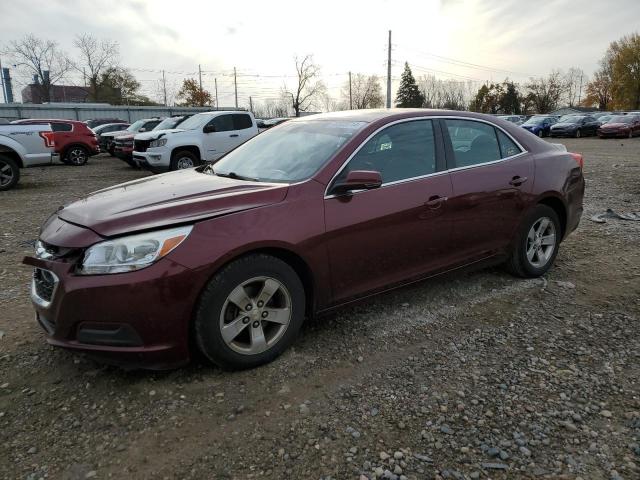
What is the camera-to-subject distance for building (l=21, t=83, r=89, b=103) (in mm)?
54088

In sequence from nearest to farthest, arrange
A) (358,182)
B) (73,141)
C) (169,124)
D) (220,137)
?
(358,182), (220,137), (169,124), (73,141)

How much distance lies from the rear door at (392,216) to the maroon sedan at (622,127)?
99.9ft

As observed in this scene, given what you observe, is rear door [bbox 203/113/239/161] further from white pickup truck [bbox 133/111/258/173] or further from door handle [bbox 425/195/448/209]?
door handle [bbox 425/195/448/209]

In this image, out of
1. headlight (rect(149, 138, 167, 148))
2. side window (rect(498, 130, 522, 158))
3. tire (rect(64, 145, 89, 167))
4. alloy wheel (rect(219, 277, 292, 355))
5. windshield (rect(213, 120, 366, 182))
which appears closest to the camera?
alloy wheel (rect(219, 277, 292, 355))

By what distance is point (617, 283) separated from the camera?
4363mm

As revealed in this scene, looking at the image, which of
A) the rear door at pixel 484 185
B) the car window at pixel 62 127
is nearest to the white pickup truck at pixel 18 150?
the car window at pixel 62 127

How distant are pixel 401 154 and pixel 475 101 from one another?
8247 cm

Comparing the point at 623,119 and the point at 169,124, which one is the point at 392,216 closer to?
the point at 169,124

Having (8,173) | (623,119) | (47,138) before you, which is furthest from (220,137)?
(623,119)

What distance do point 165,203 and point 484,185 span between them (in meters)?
2.53

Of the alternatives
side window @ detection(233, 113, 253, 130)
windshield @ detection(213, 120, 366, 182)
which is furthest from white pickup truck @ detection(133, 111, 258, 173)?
windshield @ detection(213, 120, 366, 182)

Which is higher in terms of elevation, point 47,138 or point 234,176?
point 47,138

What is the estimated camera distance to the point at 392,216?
3.38 metres

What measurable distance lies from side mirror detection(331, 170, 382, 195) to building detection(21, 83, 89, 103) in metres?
61.4
